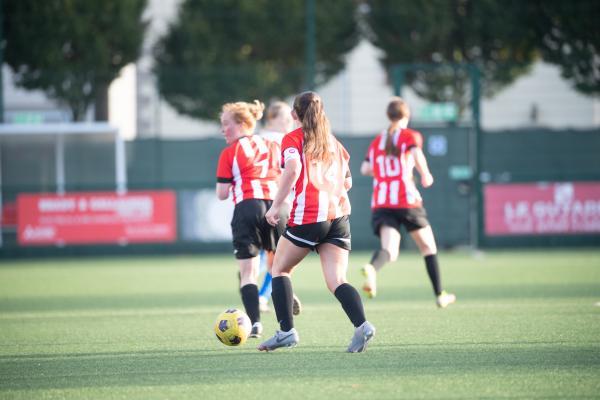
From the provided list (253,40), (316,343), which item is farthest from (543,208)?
(316,343)

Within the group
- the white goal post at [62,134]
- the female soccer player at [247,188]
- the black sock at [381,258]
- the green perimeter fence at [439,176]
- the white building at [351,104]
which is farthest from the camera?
the white building at [351,104]

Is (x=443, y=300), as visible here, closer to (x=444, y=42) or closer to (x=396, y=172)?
(x=396, y=172)

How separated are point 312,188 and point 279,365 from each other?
3.83 feet

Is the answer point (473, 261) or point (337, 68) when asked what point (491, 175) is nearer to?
point (473, 261)

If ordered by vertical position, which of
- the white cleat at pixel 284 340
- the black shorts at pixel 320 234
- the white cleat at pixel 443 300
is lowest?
the white cleat at pixel 443 300

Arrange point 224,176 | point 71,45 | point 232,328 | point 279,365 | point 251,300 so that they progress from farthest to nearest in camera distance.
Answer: point 71,45 < point 224,176 < point 251,300 < point 232,328 < point 279,365

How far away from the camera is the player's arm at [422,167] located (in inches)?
347

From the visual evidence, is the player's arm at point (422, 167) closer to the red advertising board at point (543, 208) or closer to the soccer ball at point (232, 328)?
the soccer ball at point (232, 328)

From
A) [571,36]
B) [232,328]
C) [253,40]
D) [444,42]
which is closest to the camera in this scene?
[232,328]

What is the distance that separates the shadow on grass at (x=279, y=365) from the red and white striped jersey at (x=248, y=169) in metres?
1.37

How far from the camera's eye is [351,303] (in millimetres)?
6387

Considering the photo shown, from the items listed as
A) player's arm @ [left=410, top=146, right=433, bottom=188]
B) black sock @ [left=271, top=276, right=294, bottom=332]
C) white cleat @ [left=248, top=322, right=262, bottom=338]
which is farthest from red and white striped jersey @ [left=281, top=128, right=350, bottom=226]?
player's arm @ [left=410, top=146, right=433, bottom=188]

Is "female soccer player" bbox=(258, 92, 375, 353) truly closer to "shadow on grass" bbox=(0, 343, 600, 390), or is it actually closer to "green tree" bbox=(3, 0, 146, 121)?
"shadow on grass" bbox=(0, 343, 600, 390)

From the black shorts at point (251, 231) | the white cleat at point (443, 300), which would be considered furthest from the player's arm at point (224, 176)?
the white cleat at point (443, 300)
